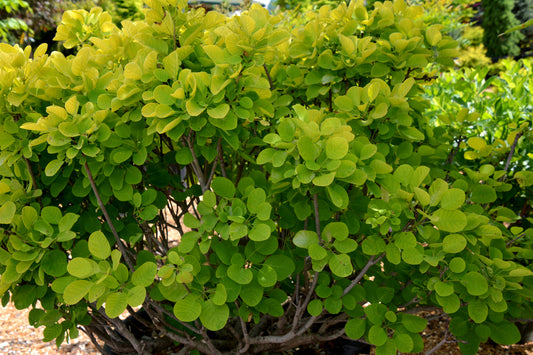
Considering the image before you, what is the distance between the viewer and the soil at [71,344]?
242cm

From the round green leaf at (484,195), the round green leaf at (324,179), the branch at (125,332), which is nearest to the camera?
the round green leaf at (324,179)

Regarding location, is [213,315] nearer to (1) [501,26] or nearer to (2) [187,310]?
(2) [187,310]

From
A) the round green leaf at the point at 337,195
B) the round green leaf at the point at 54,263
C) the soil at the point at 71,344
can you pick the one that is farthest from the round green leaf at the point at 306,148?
the soil at the point at 71,344

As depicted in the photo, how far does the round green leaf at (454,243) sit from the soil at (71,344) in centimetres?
121

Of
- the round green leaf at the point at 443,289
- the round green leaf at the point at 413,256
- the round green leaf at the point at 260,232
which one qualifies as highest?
the round green leaf at the point at 260,232

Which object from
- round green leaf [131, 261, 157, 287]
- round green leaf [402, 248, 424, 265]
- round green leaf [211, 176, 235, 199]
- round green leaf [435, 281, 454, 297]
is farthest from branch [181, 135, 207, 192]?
round green leaf [435, 281, 454, 297]

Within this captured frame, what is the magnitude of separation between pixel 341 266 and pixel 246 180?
440mm

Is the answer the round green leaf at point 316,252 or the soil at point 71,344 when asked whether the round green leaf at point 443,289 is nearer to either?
the round green leaf at point 316,252

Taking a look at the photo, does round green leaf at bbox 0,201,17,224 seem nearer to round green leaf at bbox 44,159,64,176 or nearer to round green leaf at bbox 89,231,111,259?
round green leaf at bbox 44,159,64,176

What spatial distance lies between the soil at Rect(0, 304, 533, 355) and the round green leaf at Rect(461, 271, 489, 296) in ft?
3.51

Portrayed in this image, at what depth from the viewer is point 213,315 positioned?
51.1 inches

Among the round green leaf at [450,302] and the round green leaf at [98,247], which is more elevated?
the round green leaf at [98,247]

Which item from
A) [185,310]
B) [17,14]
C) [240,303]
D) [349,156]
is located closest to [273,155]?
[349,156]

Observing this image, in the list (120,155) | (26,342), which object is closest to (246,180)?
(120,155)
